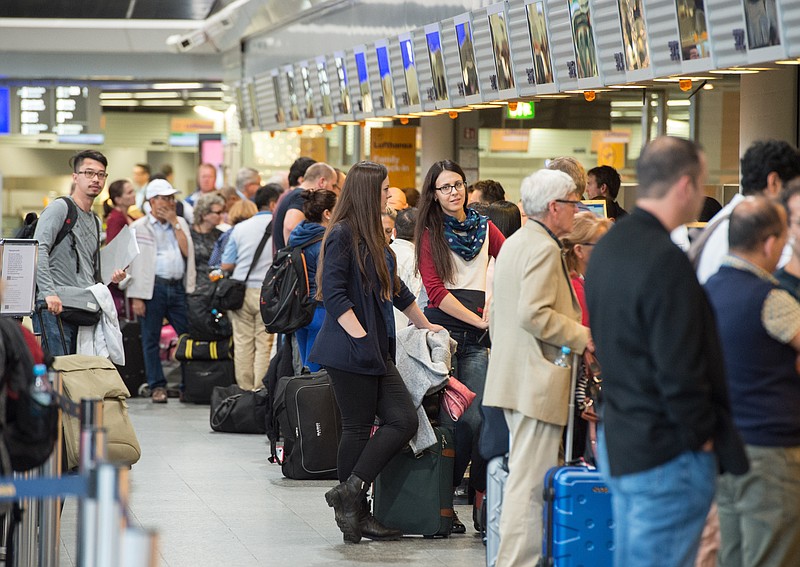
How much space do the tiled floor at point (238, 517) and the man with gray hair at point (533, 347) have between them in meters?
0.90

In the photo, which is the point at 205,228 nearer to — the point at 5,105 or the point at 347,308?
the point at 347,308

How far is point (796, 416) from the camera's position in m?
3.96

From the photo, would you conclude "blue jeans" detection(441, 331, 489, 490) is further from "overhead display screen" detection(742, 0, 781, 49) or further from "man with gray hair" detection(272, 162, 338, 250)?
"overhead display screen" detection(742, 0, 781, 49)

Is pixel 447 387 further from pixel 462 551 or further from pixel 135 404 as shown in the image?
pixel 135 404

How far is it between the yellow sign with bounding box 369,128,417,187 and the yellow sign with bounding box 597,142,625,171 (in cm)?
223

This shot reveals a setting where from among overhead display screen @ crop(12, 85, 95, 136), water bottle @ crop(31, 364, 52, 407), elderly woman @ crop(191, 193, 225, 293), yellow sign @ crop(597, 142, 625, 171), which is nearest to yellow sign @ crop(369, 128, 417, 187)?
yellow sign @ crop(597, 142, 625, 171)

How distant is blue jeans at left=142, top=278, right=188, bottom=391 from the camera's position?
1143 cm

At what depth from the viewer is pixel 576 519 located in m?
4.72

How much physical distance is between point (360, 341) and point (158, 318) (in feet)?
19.5

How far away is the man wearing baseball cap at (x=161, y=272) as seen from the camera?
1131cm

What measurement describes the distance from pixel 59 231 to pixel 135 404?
3900 mm

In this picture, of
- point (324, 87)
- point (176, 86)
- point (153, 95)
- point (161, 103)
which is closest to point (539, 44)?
point (324, 87)

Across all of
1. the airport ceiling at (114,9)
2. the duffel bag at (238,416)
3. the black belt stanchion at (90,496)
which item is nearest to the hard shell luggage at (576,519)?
the black belt stanchion at (90,496)

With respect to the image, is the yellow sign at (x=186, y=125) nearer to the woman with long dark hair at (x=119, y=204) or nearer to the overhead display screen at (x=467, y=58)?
the woman with long dark hair at (x=119, y=204)
